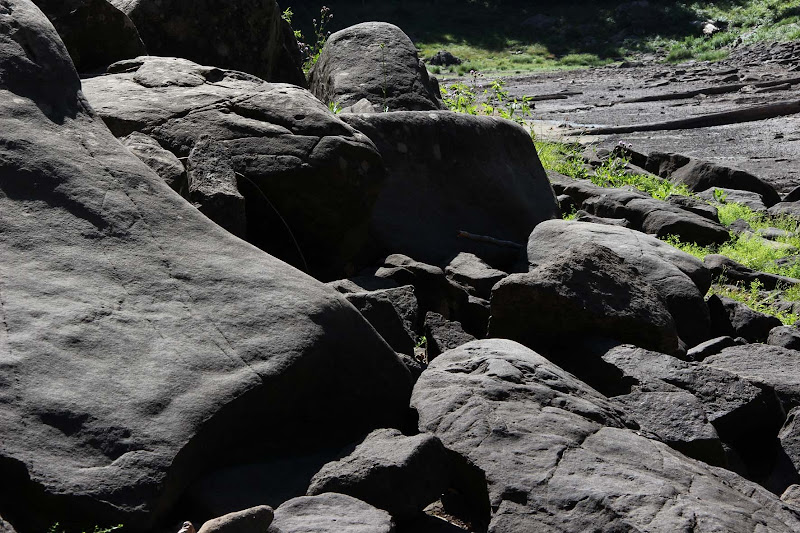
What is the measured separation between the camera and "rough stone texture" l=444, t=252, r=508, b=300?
4.59 metres

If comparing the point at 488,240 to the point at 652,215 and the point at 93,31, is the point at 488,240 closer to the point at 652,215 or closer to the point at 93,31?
the point at 93,31

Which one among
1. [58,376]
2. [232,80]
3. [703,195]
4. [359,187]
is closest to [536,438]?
[58,376]

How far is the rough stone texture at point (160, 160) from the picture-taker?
3748 mm

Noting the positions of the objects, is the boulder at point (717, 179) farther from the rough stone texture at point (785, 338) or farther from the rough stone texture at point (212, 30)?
the rough stone texture at point (785, 338)

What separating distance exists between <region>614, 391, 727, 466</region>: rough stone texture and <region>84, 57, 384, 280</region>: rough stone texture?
1.52 meters

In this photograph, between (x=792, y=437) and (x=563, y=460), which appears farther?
(x=792, y=437)

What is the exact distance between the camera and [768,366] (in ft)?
13.6

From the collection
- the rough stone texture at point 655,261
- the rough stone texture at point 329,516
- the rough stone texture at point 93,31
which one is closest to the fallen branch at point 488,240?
the rough stone texture at point 655,261

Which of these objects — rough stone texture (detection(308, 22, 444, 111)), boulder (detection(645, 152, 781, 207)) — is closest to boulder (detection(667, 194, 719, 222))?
A: boulder (detection(645, 152, 781, 207))

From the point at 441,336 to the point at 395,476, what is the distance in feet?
4.46

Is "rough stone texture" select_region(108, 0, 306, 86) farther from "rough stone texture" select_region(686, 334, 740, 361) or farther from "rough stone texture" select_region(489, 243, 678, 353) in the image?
"rough stone texture" select_region(686, 334, 740, 361)

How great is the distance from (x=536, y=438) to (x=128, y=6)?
4.42 metres

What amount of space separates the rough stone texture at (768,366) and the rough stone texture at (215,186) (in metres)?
2.01

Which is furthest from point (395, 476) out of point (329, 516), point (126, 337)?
point (126, 337)
